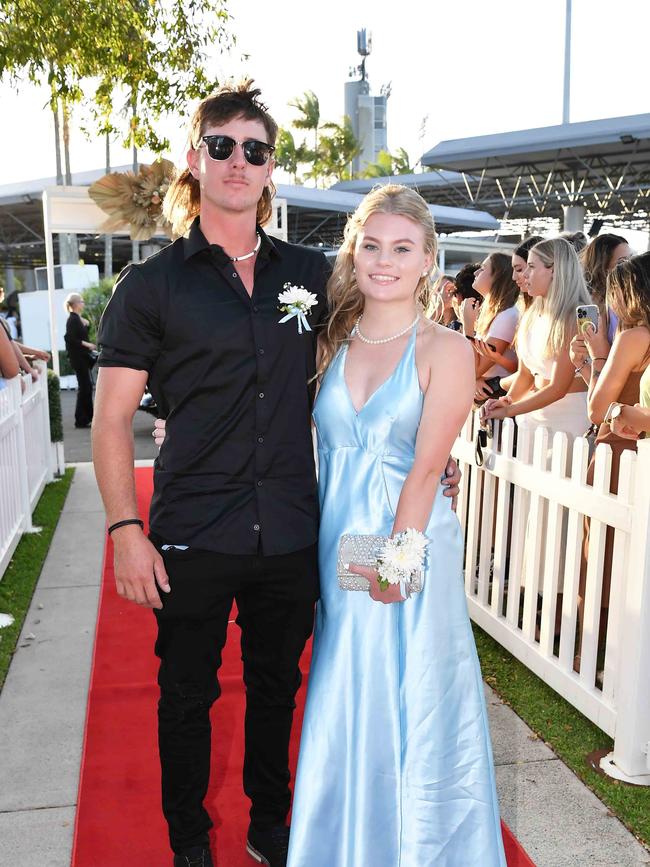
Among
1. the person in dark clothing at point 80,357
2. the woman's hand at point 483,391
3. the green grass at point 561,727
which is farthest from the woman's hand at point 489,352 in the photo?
the person in dark clothing at point 80,357

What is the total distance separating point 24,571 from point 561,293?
13.3 feet

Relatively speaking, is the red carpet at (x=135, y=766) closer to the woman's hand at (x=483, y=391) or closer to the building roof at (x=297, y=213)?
the woman's hand at (x=483, y=391)

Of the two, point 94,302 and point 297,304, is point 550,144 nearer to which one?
point 94,302

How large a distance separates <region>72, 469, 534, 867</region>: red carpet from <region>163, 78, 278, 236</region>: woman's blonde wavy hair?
6.73 ft

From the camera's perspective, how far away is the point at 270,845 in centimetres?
264

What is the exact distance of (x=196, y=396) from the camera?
2332 mm

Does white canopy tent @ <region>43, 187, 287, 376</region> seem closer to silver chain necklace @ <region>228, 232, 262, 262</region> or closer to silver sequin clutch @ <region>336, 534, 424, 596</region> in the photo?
silver chain necklace @ <region>228, 232, 262, 262</region>

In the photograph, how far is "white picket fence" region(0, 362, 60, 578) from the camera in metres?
5.64

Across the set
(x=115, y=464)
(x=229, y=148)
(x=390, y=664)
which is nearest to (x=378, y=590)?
(x=390, y=664)

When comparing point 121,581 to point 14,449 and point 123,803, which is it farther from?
point 14,449

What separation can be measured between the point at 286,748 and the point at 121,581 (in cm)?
84

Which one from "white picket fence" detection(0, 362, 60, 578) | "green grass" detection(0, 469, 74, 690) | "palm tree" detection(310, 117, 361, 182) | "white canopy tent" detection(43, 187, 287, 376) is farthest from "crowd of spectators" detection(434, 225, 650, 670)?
"palm tree" detection(310, 117, 361, 182)

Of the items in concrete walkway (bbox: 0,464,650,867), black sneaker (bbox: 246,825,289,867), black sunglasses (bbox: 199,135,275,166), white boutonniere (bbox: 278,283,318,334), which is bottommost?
concrete walkway (bbox: 0,464,650,867)

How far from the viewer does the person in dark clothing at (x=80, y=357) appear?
13.2m
